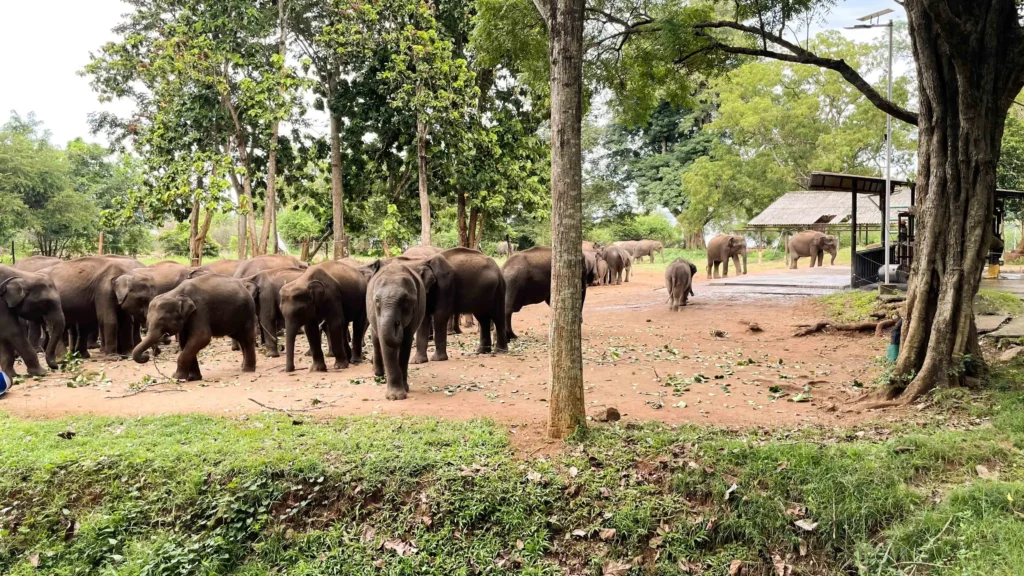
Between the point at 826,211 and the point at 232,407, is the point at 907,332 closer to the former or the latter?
the point at 232,407

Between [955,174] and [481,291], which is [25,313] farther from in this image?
[955,174]

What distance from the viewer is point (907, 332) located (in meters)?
8.16


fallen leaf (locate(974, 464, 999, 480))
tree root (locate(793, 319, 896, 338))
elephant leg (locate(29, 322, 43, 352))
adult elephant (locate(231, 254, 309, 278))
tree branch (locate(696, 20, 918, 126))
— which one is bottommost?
fallen leaf (locate(974, 464, 999, 480))

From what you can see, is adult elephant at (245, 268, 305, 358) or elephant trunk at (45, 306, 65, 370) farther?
adult elephant at (245, 268, 305, 358)

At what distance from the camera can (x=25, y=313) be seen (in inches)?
413

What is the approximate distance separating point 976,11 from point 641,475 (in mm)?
6418

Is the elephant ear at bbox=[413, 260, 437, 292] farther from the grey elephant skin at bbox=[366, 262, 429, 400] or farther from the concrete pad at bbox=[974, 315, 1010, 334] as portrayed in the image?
the concrete pad at bbox=[974, 315, 1010, 334]

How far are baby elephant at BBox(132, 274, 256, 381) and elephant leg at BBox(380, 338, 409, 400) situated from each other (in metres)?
3.31

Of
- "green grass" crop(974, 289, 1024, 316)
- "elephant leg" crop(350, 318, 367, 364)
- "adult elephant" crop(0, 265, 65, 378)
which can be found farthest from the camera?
"green grass" crop(974, 289, 1024, 316)

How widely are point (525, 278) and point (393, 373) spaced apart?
572 centimetres

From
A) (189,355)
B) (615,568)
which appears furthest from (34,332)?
(615,568)

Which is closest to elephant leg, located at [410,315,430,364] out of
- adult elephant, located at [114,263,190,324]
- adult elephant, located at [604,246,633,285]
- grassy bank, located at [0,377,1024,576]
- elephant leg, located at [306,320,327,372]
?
elephant leg, located at [306,320,327,372]

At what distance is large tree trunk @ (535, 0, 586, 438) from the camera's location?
20.1 ft

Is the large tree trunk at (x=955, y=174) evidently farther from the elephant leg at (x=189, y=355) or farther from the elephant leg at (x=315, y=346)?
the elephant leg at (x=189, y=355)
